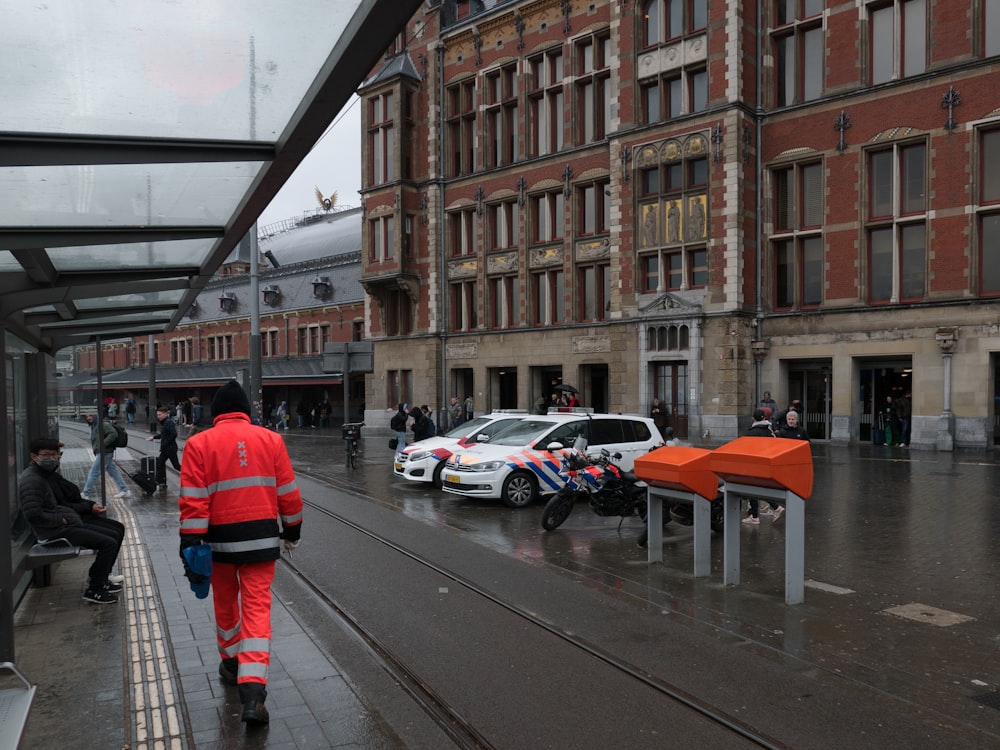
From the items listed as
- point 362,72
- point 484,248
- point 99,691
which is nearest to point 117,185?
point 362,72

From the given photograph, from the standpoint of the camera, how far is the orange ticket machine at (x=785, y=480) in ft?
22.8

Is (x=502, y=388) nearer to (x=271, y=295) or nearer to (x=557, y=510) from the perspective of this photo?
(x=557, y=510)

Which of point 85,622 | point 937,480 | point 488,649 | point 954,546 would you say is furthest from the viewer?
point 937,480

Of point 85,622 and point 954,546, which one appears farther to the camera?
point 954,546

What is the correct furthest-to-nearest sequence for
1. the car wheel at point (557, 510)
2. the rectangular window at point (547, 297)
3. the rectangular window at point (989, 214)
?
the rectangular window at point (547, 297), the rectangular window at point (989, 214), the car wheel at point (557, 510)

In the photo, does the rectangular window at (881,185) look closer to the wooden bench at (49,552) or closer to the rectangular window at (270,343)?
the wooden bench at (49,552)

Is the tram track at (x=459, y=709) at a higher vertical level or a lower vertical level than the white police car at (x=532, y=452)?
lower

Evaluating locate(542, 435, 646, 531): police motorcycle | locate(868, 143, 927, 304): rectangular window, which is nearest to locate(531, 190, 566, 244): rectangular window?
locate(868, 143, 927, 304): rectangular window

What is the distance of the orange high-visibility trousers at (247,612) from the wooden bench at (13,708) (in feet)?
3.58

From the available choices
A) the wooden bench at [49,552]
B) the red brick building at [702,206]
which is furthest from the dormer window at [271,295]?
the wooden bench at [49,552]

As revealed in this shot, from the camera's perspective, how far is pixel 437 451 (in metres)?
15.5

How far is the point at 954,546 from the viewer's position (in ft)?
30.9

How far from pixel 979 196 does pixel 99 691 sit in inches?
975

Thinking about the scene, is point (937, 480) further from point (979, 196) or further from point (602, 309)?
point (602, 309)
